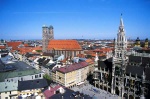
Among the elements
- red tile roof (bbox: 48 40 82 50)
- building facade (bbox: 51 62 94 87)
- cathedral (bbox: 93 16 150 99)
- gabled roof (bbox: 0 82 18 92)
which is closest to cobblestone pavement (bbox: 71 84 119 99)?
cathedral (bbox: 93 16 150 99)

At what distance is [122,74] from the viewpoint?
32.2 m

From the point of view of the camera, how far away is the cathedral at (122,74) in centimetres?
2937

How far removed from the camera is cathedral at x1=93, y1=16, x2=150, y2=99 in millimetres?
29370

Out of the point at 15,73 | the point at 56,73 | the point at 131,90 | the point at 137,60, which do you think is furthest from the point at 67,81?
the point at 137,60

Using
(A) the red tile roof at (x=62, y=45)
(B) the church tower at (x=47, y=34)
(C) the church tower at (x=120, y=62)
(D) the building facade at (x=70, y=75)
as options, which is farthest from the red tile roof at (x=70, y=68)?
(B) the church tower at (x=47, y=34)

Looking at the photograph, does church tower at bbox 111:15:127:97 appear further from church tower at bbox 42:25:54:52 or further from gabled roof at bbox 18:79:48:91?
church tower at bbox 42:25:54:52

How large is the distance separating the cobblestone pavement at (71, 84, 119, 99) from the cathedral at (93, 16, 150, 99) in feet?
3.64

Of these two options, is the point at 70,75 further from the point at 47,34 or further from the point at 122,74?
the point at 47,34

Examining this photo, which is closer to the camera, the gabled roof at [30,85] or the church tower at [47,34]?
the gabled roof at [30,85]

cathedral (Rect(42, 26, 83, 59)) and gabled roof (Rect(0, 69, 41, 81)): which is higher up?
cathedral (Rect(42, 26, 83, 59))

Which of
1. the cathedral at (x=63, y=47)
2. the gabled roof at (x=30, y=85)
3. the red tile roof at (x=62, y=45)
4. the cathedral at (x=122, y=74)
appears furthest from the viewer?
the red tile roof at (x=62, y=45)

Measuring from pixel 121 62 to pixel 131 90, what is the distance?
5930mm

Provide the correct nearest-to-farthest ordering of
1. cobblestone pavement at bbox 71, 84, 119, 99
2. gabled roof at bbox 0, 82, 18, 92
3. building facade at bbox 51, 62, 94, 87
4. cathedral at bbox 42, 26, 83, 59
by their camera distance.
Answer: gabled roof at bbox 0, 82, 18, 92 → cobblestone pavement at bbox 71, 84, 119, 99 → building facade at bbox 51, 62, 94, 87 → cathedral at bbox 42, 26, 83, 59

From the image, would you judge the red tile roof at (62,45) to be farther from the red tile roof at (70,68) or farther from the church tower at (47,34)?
the red tile roof at (70,68)
